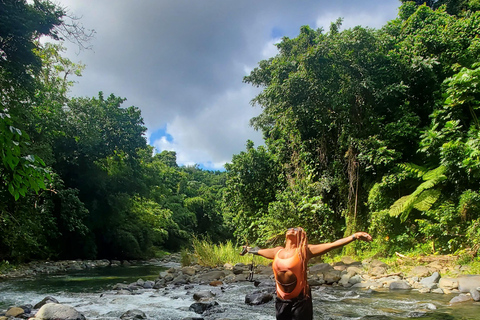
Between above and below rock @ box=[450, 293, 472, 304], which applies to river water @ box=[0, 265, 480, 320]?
below

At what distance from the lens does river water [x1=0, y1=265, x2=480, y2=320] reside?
16.9ft

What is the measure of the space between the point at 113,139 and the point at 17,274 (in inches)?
372

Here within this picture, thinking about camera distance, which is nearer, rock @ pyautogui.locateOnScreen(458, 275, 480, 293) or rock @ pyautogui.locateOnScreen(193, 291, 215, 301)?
rock @ pyautogui.locateOnScreen(458, 275, 480, 293)

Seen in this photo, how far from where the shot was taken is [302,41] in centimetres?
1448

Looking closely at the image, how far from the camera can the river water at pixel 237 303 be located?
5.14m

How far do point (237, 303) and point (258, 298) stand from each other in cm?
45

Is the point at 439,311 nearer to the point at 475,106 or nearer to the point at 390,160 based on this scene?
the point at 390,160

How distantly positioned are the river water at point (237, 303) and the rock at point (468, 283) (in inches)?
15.1

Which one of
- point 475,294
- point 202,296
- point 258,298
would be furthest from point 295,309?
point 202,296

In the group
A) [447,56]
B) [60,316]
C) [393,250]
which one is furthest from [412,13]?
[60,316]

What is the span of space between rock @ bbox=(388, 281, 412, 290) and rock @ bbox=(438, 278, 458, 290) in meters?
0.67

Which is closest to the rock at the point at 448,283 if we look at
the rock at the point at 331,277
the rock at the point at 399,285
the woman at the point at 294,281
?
the rock at the point at 399,285

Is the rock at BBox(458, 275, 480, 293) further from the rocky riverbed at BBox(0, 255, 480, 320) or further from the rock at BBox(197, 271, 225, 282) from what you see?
the rock at BBox(197, 271, 225, 282)

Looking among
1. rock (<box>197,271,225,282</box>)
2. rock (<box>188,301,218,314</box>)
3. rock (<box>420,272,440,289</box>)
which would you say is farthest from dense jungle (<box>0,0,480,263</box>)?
rock (<box>188,301,218,314</box>)
